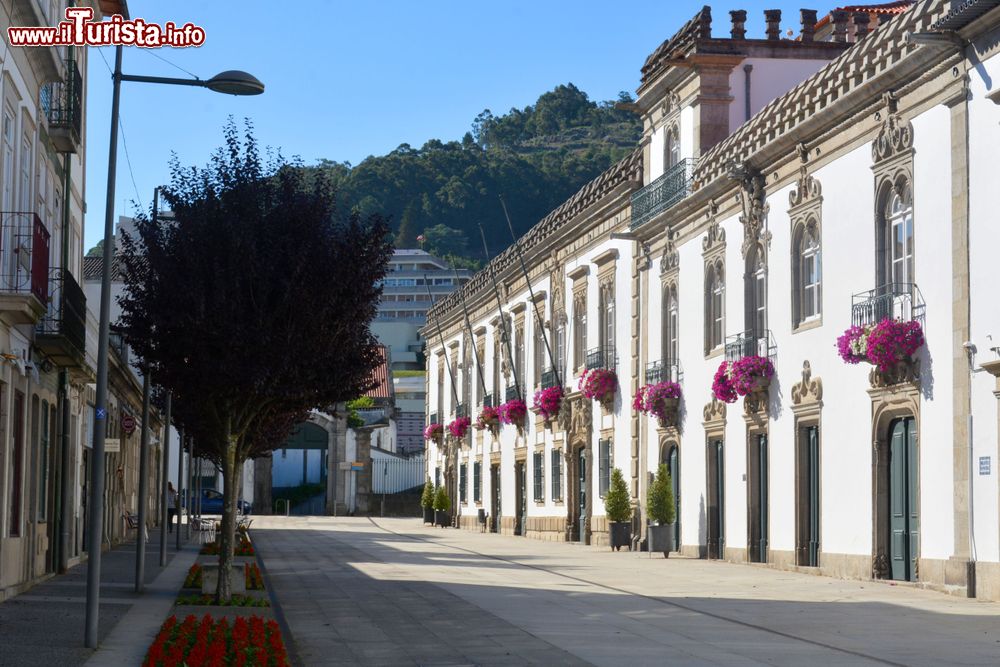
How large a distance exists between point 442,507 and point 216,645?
46509 millimetres

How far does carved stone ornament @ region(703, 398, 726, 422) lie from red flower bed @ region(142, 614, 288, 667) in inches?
678

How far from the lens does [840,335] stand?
24.4 meters

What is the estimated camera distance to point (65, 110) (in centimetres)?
2422

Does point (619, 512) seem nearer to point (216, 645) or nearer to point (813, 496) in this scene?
point (813, 496)

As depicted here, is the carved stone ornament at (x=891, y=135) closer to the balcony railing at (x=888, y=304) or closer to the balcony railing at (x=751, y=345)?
the balcony railing at (x=888, y=304)

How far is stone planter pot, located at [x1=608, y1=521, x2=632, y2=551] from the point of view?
35.8 meters

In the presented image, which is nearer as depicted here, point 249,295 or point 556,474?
point 249,295

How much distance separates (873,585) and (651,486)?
10.7 m

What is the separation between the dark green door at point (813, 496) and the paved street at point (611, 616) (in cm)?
86

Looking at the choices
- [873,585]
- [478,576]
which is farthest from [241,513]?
[873,585]

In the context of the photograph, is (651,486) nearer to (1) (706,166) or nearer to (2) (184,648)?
(1) (706,166)

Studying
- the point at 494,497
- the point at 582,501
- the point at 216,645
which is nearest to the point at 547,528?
the point at 582,501

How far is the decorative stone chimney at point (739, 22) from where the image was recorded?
34094mm

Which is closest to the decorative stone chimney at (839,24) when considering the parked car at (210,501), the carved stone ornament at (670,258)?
the carved stone ornament at (670,258)
